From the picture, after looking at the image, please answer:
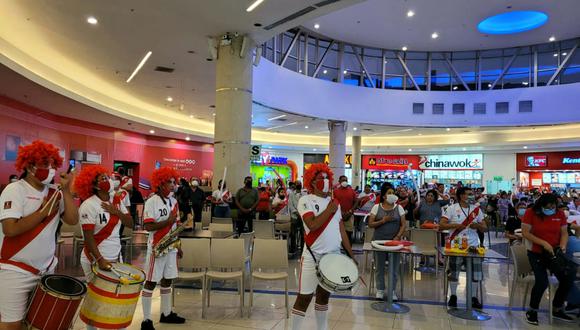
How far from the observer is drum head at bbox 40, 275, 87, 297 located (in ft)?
8.56

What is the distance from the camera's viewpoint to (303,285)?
3361 mm

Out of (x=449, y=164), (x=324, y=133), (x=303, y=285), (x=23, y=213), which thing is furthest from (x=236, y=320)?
(x=449, y=164)

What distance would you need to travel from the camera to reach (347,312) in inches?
194

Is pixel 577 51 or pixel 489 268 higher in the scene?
pixel 577 51

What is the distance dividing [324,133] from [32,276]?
71.6 feet

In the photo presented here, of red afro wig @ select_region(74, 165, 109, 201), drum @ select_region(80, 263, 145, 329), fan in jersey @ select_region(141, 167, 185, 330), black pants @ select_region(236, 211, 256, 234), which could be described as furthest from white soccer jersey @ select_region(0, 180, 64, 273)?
black pants @ select_region(236, 211, 256, 234)

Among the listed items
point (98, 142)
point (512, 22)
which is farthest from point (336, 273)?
point (512, 22)

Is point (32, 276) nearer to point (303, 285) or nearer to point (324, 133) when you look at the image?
point (303, 285)

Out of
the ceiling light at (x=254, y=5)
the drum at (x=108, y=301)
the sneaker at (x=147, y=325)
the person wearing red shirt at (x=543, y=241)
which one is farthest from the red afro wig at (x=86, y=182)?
the person wearing red shirt at (x=543, y=241)

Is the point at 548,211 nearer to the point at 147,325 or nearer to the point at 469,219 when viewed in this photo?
the point at 469,219

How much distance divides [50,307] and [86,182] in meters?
1.25

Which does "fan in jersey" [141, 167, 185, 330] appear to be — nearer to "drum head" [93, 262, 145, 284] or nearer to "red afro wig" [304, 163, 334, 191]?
"drum head" [93, 262, 145, 284]

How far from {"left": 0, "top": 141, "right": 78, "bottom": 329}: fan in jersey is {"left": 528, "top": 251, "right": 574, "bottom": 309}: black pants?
15.9 feet

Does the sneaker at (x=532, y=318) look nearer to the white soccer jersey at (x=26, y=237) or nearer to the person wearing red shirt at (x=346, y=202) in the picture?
the person wearing red shirt at (x=346, y=202)
